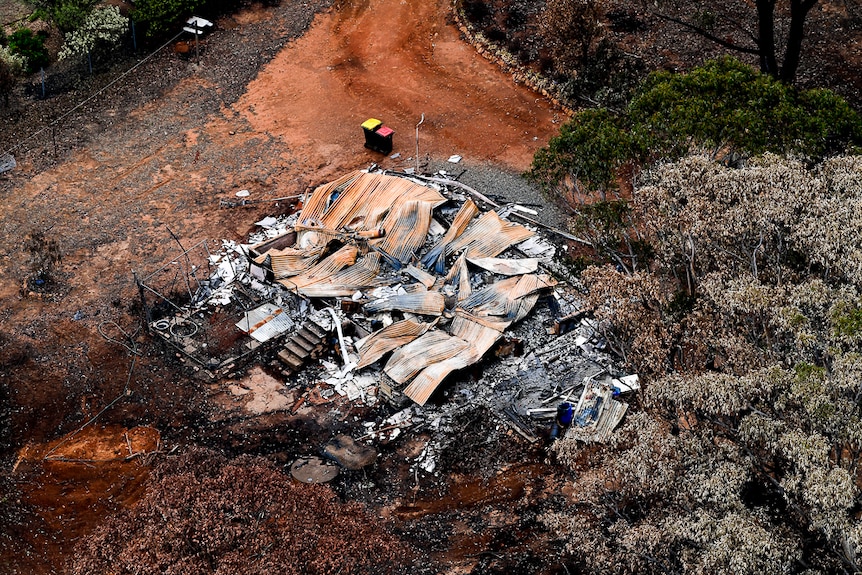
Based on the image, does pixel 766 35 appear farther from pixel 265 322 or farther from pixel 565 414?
pixel 265 322

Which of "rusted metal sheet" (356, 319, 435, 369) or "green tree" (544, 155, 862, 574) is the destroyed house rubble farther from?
"green tree" (544, 155, 862, 574)

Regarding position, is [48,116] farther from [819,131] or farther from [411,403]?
[819,131]

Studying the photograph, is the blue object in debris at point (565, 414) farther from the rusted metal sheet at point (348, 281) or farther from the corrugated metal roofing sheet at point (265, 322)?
the corrugated metal roofing sheet at point (265, 322)

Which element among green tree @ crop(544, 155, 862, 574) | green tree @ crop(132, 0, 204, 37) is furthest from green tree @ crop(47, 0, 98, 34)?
green tree @ crop(544, 155, 862, 574)

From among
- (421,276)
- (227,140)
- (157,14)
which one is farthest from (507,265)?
(157,14)

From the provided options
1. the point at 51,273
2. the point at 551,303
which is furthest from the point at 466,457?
the point at 51,273

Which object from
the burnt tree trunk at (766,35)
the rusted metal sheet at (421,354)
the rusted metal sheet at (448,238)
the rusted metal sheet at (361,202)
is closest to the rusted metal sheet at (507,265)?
the rusted metal sheet at (448,238)
